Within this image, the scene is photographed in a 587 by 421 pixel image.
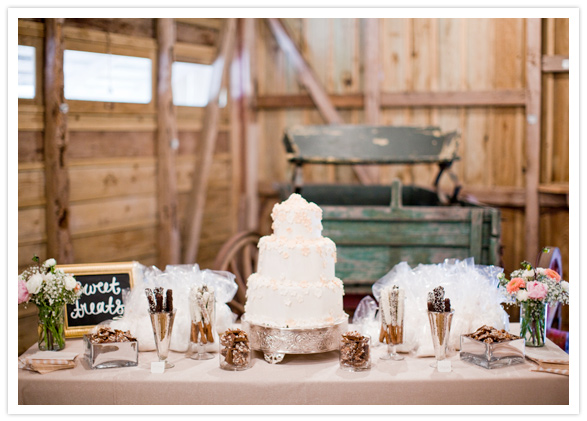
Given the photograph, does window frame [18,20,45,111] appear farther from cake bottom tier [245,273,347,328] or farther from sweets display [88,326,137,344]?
cake bottom tier [245,273,347,328]

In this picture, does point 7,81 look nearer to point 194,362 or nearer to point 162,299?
point 162,299

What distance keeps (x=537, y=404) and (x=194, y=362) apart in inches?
47.1

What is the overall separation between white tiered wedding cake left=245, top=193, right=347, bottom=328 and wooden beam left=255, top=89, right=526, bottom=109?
10.3 ft

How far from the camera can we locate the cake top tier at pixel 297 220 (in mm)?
2367

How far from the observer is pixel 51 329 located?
2434 mm

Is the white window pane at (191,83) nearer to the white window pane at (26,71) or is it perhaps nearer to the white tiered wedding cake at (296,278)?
the white window pane at (26,71)

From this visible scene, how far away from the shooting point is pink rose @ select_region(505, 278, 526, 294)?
239 centimetres

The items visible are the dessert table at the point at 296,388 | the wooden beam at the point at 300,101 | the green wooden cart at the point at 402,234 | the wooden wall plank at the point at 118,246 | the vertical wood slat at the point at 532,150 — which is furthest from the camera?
the wooden beam at the point at 300,101

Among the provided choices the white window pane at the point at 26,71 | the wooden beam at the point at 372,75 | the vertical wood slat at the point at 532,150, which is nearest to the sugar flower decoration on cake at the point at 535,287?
the vertical wood slat at the point at 532,150

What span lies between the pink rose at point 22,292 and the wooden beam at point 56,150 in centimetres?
158

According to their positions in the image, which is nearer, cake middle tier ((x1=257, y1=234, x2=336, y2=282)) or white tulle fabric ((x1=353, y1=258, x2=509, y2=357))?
cake middle tier ((x1=257, y1=234, x2=336, y2=282))

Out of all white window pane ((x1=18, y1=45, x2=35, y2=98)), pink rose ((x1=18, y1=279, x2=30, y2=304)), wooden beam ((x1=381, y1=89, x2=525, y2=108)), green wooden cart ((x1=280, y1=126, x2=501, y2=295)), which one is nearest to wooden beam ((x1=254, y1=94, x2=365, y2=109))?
wooden beam ((x1=381, y1=89, x2=525, y2=108))
